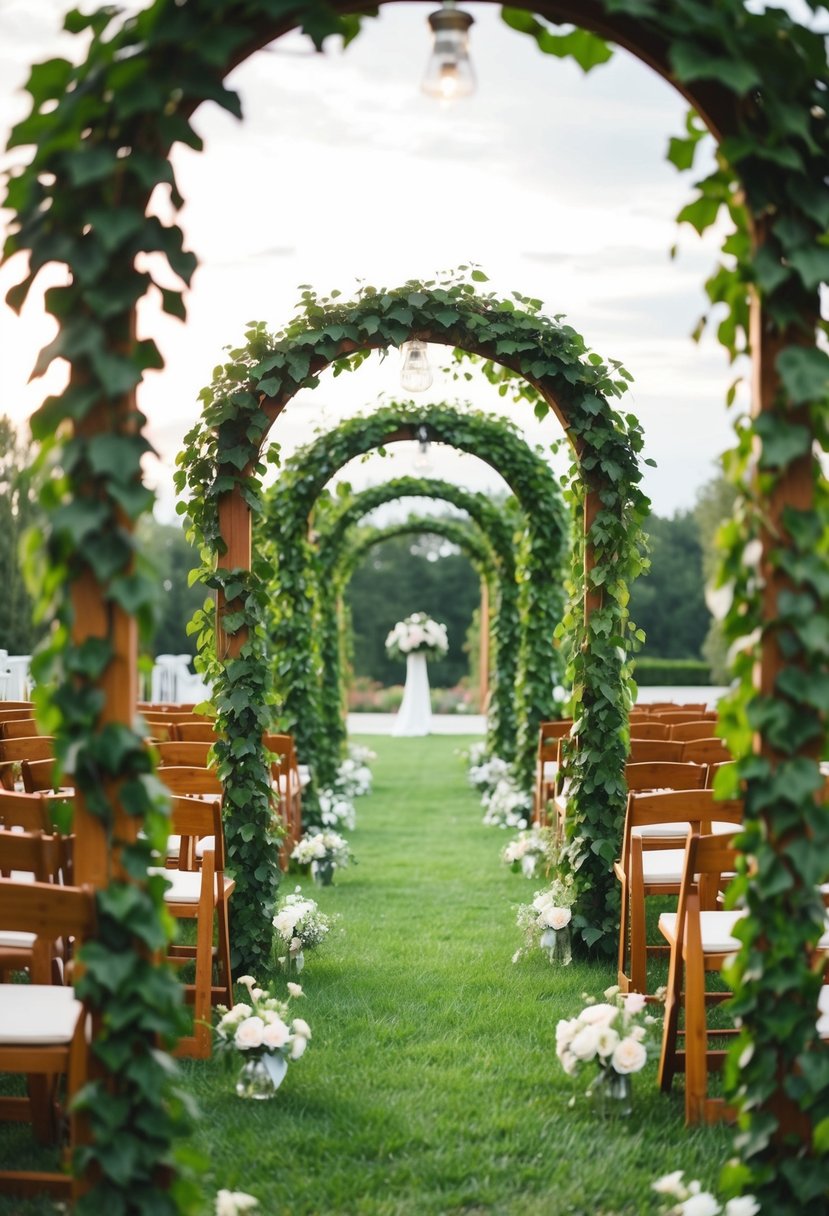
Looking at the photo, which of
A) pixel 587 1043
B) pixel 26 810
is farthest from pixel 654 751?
pixel 26 810

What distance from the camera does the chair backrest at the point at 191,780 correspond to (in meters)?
4.84

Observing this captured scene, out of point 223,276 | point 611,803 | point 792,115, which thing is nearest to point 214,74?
point 792,115

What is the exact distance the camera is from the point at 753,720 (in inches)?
106

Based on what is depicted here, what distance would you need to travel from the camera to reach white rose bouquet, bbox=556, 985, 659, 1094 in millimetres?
3562

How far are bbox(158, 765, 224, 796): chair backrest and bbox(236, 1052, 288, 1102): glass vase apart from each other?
1302 millimetres

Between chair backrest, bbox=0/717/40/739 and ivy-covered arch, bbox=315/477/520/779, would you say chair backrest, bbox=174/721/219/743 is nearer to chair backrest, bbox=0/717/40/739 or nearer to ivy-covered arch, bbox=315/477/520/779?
chair backrest, bbox=0/717/40/739

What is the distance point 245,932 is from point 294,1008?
0.51 metres

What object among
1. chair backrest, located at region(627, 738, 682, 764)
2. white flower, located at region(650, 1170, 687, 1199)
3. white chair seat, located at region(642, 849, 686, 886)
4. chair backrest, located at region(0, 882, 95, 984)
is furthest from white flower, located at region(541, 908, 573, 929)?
chair backrest, located at region(0, 882, 95, 984)

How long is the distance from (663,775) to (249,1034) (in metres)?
2.17

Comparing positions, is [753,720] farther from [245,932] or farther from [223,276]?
[223,276]

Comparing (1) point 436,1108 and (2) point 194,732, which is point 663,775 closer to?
(1) point 436,1108

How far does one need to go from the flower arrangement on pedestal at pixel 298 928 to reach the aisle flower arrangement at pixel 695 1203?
2.58m

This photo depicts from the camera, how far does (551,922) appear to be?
17.6 feet

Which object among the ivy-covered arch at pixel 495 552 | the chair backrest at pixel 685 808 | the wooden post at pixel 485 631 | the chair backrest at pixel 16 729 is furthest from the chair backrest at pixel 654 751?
the wooden post at pixel 485 631
